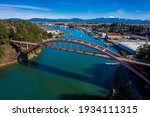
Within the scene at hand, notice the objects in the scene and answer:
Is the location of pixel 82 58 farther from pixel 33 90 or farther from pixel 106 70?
pixel 33 90

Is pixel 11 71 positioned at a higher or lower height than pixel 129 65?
lower

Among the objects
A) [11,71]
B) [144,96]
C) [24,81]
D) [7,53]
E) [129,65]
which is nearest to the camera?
[144,96]

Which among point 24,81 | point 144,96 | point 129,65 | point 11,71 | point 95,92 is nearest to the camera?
point 144,96

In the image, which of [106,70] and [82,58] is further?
[82,58]

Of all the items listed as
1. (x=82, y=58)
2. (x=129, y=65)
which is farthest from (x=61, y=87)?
(x=82, y=58)

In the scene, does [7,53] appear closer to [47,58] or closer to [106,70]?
[47,58]

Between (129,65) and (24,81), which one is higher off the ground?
(129,65)

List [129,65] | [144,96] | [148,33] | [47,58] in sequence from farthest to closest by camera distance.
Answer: [148,33] < [47,58] < [129,65] < [144,96]

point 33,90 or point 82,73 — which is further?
point 82,73

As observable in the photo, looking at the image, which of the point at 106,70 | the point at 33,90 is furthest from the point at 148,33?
the point at 33,90
